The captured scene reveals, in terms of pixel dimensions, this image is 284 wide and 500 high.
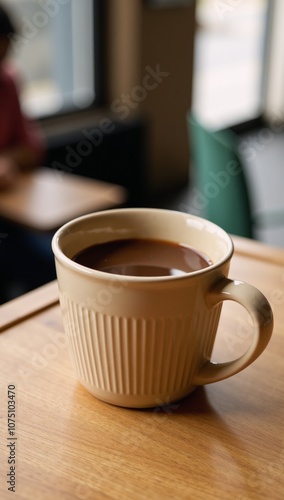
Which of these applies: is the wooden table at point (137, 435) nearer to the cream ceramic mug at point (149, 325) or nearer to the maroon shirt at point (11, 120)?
the cream ceramic mug at point (149, 325)

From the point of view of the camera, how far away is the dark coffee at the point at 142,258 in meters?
0.55

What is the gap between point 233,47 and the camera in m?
5.32

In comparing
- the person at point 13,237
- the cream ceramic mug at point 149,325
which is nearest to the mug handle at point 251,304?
the cream ceramic mug at point 149,325

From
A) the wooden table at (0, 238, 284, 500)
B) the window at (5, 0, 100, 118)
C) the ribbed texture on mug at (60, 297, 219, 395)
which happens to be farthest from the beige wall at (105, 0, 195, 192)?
the ribbed texture on mug at (60, 297, 219, 395)

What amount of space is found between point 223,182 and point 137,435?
118 centimetres

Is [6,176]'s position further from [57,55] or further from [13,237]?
[57,55]

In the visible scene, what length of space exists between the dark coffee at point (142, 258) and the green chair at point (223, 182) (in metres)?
0.97

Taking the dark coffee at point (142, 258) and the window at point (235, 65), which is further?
the window at point (235, 65)

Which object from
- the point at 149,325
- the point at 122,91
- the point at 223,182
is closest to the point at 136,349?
the point at 149,325

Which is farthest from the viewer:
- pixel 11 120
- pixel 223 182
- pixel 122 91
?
pixel 122 91

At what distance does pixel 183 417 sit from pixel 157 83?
10.7 feet

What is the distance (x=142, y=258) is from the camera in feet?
1.88

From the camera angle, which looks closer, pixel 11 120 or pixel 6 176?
pixel 6 176

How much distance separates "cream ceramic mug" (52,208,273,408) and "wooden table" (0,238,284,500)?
0.08ft
